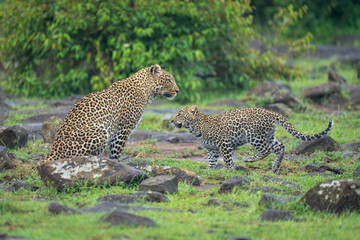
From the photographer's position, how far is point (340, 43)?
32406mm

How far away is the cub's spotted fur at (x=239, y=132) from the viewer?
10.5 meters

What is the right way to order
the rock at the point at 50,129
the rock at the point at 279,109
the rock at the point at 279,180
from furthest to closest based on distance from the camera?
1. the rock at the point at 279,109
2. the rock at the point at 50,129
3. the rock at the point at 279,180

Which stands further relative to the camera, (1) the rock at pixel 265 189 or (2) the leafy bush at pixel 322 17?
(2) the leafy bush at pixel 322 17

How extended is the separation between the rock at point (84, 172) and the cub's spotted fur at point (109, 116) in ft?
1.91

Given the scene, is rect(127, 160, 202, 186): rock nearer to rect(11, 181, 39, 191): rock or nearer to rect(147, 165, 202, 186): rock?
rect(147, 165, 202, 186): rock

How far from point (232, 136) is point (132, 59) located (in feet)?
24.5

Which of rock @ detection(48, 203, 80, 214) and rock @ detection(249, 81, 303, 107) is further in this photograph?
rock @ detection(249, 81, 303, 107)

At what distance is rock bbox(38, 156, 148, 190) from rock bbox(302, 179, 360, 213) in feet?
9.07

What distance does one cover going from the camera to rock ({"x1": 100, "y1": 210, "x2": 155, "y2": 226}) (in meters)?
6.01

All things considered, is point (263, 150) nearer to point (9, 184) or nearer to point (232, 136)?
point (232, 136)

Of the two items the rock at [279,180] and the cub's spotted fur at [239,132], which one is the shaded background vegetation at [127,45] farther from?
the rock at [279,180]

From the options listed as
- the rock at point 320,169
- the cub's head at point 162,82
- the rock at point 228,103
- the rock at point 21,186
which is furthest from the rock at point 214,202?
the rock at point 228,103

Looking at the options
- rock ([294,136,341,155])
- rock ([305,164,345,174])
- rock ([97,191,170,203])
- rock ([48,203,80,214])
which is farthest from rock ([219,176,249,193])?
rock ([294,136,341,155])

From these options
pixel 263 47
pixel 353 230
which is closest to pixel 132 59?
pixel 263 47
